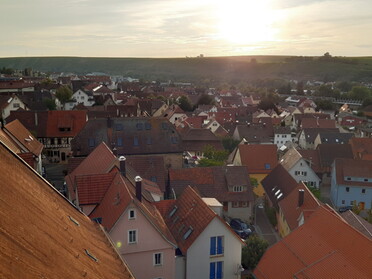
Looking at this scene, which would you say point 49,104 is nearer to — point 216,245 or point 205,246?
point 205,246

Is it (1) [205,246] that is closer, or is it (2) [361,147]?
(1) [205,246]

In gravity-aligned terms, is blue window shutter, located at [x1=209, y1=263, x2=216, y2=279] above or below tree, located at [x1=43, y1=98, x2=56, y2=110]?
below

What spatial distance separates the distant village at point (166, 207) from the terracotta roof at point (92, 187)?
72 millimetres

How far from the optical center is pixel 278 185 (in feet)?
156

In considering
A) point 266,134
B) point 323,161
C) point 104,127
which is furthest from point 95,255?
point 266,134

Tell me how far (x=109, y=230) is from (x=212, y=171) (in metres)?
21.1

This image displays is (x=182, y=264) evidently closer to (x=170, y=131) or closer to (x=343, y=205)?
(x=170, y=131)

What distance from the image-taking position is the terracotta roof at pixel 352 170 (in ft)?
179

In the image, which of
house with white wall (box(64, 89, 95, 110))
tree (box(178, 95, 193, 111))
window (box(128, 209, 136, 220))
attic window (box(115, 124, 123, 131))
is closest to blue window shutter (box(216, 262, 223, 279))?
window (box(128, 209, 136, 220))

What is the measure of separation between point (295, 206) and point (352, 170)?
20708mm

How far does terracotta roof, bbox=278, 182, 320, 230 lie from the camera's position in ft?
119

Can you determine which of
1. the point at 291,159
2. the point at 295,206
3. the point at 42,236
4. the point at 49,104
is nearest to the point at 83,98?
the point at 49,104

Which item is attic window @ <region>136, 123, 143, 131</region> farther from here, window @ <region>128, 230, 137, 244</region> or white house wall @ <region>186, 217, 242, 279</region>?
window @ <region>128, 230, 137, 244</region>

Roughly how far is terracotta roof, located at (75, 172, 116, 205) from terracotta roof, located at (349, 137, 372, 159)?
5022cm
